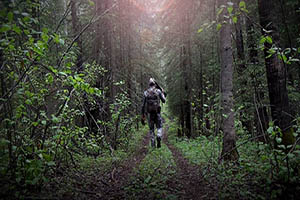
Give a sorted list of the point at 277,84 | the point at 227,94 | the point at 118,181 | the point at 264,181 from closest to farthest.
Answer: the point at 264,181 < the point at 277,84 < the point at 118,181 < the point at 227,94

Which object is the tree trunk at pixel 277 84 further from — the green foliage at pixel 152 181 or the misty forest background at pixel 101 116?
the green foliage at pixel 152 181

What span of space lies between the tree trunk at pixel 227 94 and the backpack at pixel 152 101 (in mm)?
3987

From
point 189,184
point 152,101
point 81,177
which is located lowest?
point 189,184

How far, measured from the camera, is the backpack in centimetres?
873

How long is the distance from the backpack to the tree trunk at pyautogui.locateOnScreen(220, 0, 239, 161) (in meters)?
3.99

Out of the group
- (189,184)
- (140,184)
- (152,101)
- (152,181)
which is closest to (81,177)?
(140,184)

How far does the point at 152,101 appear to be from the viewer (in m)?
8.79

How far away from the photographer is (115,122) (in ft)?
25.1

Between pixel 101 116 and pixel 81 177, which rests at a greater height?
pixel 101 116

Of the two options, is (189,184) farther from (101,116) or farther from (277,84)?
(101,116)

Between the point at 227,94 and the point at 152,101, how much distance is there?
4215 millimetres

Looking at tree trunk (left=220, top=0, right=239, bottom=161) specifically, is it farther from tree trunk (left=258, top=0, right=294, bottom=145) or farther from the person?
the person

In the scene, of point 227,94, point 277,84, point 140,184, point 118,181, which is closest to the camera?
point 140,184

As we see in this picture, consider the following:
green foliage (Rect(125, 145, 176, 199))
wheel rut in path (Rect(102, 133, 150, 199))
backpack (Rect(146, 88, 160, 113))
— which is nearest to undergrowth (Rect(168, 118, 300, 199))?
green foliage (Rect(125, 145, 176, 199))
